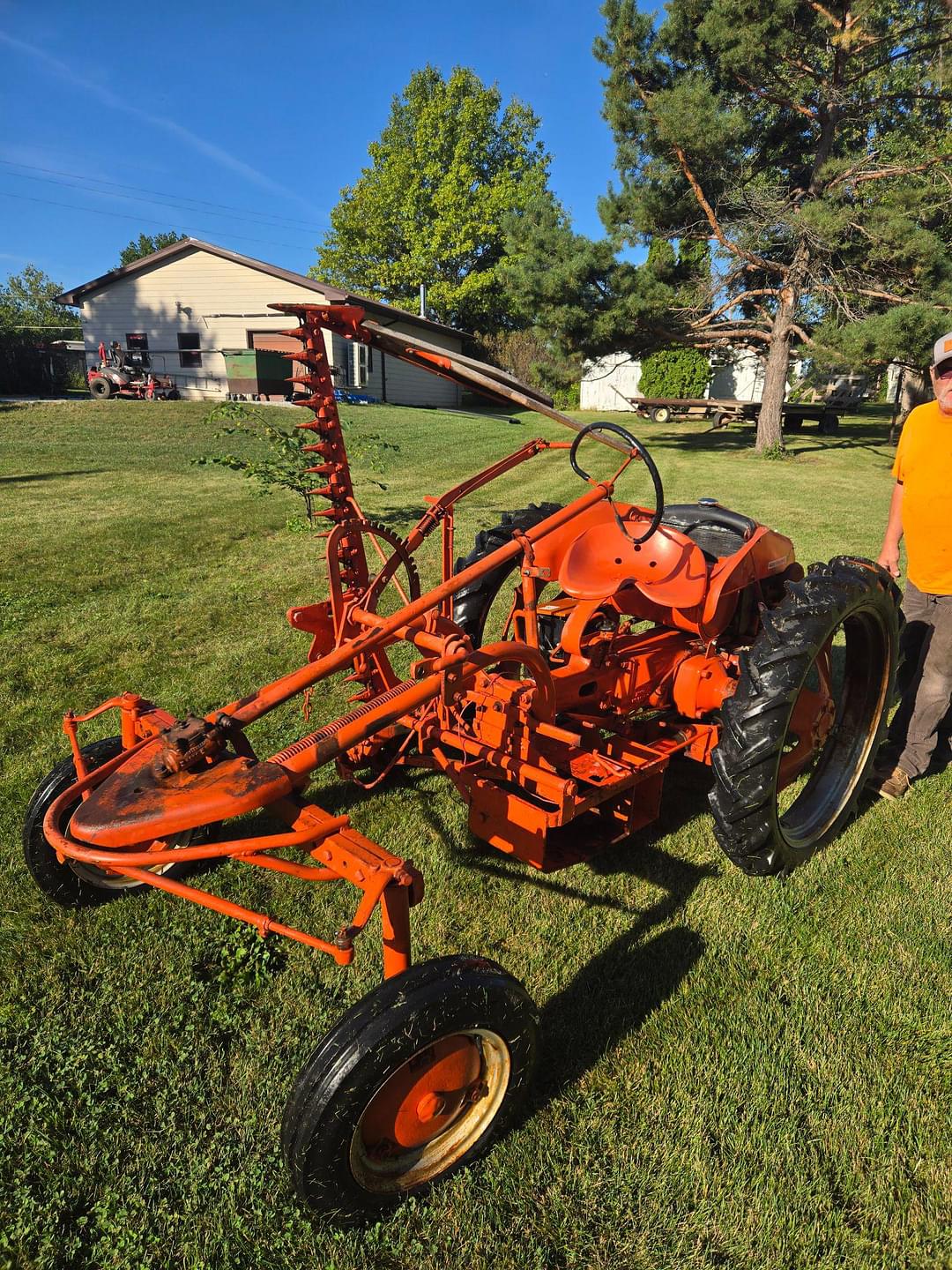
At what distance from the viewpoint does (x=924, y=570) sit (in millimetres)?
3652

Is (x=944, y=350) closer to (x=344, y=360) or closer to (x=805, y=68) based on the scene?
(x=805, y=68)

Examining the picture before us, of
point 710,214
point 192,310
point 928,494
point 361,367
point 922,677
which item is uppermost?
point 710,214

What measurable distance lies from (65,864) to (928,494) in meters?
4.04

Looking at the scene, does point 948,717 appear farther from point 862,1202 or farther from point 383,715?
point 383,715

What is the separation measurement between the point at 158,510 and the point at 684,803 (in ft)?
27.2

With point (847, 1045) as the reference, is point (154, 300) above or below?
above

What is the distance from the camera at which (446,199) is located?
39188mm

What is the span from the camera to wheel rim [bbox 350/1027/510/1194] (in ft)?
6.29

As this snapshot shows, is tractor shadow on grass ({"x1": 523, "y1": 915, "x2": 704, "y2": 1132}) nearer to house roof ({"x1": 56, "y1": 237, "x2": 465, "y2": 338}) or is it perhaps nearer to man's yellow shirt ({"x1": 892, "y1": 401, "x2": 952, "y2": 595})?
man's yellow shirt ({"x1": 892, "y1": 401, "x2": 952, "y2": 595})

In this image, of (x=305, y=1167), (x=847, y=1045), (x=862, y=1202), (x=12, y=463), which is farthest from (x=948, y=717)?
(x=12, y=463)

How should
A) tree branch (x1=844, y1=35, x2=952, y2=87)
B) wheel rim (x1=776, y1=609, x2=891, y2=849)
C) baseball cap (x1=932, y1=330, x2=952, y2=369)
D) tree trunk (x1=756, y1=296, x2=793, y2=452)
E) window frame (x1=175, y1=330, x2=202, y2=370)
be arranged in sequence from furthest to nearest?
window frame (x1=175, y1=330, x2=202, y2=370), tree trunk (x1=756, y1=296, x2=793, y2=452), tree branch (x1=844, y1=35, x2=952, y2=87), wheel rim (x1=776, y1=609, x2=891, y2=849), baseball cap (x1=932, y1=330, x2=952, y2=369)

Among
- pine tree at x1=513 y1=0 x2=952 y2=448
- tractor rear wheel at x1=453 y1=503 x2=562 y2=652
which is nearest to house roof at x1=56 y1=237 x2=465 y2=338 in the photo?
pine tree at x1=513 y1=0 x2=952 y2=448

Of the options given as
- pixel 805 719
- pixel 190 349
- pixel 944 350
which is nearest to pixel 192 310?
pixel 190 349

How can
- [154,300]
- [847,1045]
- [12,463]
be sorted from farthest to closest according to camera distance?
1. [154,300]
2. [12,463]
3. [847,1045]
